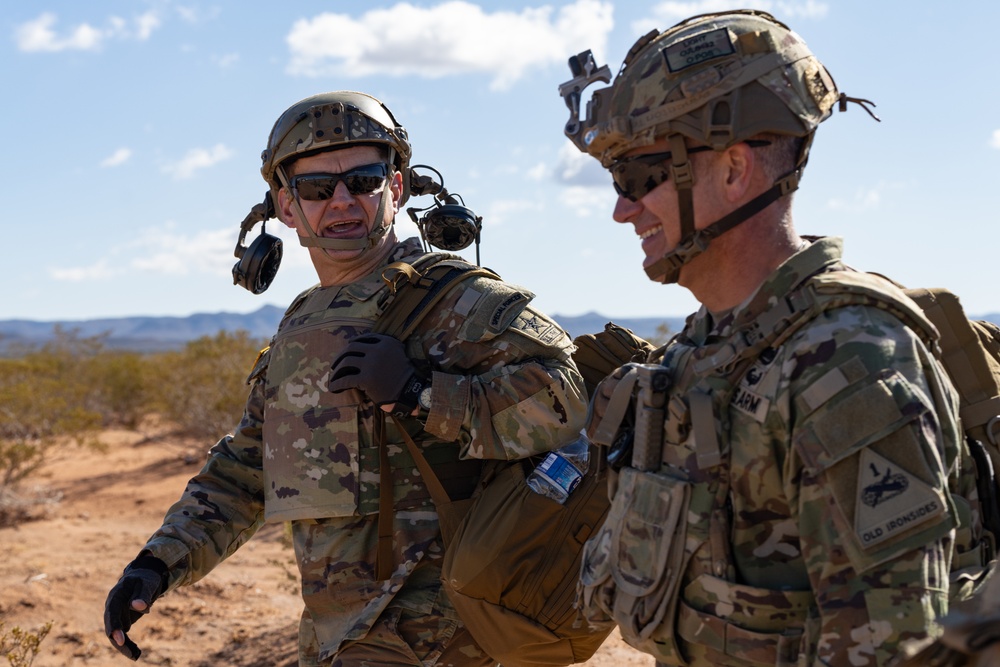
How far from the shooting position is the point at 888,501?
1.75 m

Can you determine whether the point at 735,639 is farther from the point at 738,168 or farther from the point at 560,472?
the point at 560,472

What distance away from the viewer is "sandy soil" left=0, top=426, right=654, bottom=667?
694 centimetres

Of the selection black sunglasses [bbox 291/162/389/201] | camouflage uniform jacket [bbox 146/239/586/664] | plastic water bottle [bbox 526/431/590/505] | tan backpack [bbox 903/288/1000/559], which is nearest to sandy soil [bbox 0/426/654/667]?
camouflage uniform jacket [bbox 146/239/586/664]

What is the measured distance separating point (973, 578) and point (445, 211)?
8.52 feet

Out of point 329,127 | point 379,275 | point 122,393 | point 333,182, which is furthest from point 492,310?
point 122,393

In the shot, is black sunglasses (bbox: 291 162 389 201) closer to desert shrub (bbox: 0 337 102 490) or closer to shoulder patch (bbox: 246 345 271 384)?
shoulder patch (bbox: 246 345 271 384)

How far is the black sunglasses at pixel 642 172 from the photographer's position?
86.7 inches

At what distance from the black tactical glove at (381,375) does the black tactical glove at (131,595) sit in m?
0.92

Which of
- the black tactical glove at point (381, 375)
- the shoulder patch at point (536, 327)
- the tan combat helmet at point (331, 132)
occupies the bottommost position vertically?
the black tactical glove at point (381, 375)

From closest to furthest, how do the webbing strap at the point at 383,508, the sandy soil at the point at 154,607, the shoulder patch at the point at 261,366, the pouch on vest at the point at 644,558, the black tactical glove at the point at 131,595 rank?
the pouch on vest at the point at 644,558, the webbing strap at the point at 383,508, the black tactical glove at the point at 131,595, the shoulder patch at the point at 261,366, the sandy soil at the point at 154,607

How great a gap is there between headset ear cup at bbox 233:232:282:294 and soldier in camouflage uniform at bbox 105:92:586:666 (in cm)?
29

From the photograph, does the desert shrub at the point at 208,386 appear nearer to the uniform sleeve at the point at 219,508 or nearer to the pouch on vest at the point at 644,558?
the uniform sleeve at the point at 219,508

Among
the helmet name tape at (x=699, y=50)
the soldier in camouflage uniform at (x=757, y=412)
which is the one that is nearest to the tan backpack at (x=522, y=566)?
the soldier in camouflage uniform at (x=757, y=412)

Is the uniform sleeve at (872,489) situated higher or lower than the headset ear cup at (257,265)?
lower
